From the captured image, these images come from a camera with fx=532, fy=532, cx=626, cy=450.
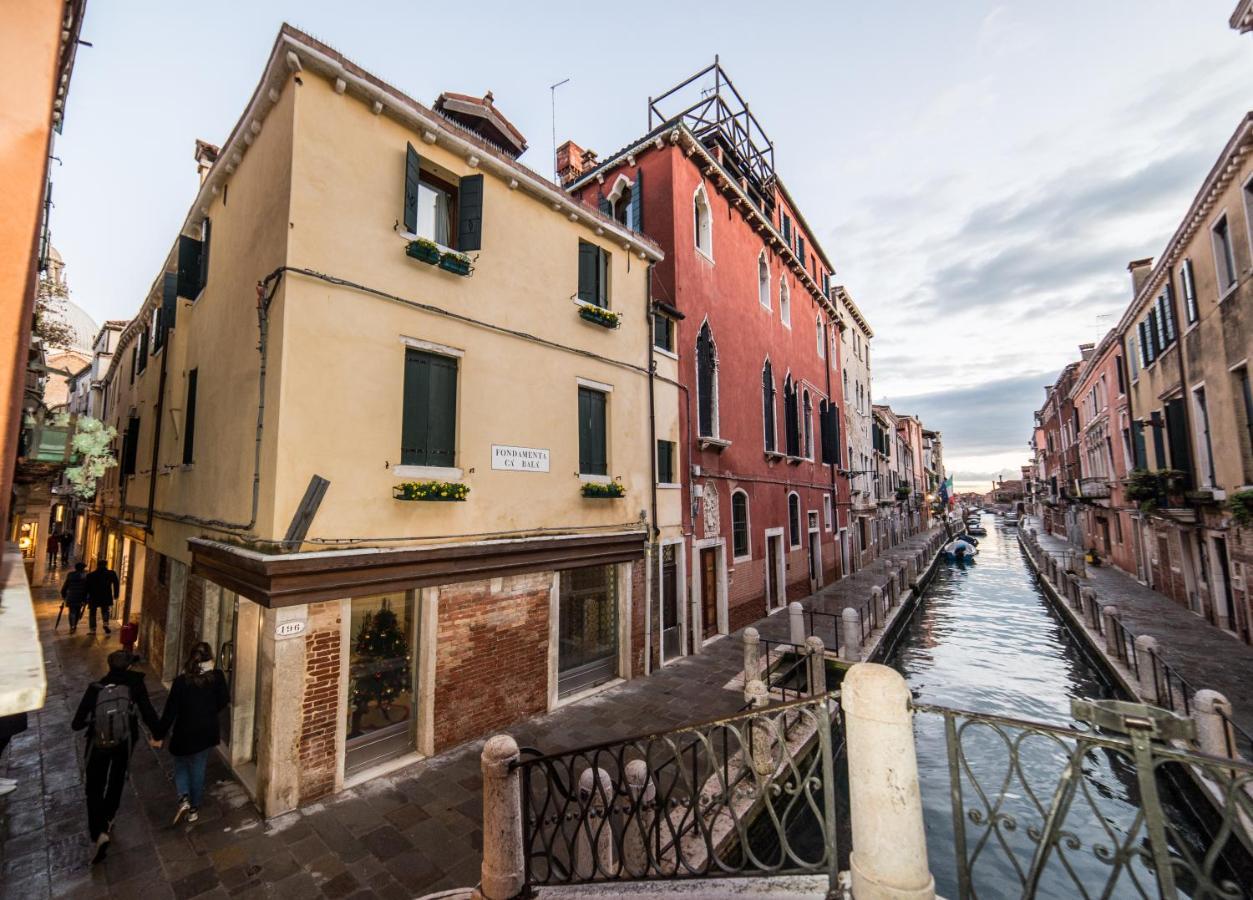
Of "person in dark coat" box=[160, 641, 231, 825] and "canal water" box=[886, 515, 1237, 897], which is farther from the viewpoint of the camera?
"canal water" box=[886, 515, 1237, 897]

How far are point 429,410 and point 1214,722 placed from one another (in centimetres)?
1070

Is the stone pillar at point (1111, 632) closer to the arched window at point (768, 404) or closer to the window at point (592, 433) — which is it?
the arched window at point (768, 404)

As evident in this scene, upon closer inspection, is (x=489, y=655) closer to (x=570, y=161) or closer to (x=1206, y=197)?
(x=570, y=161)

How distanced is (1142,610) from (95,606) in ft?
92.8

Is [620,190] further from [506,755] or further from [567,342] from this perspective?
[506,755]

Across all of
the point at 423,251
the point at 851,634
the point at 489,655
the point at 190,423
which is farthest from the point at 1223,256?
the point at 190,423

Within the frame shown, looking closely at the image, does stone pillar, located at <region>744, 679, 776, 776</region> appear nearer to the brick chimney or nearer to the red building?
the red building

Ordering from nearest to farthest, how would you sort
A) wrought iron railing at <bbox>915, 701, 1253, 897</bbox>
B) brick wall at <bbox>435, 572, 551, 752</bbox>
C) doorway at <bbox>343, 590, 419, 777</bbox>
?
1. wrought iron railing at <bbox>915, 701, 1253, 897</bbox>
2. doorway at <bbox>343, 590, 419, 777</bbox>
3. brick wall at <bbox>435, 572, 551, 752</bbox>

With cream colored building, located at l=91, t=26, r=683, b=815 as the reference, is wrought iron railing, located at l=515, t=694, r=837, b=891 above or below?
below

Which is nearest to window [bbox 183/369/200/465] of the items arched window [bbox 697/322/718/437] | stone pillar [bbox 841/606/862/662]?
arched window [bbox 697/322/718/437]

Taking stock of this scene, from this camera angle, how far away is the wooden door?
13406 mm

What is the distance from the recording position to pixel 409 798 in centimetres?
609

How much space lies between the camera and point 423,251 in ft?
24.1

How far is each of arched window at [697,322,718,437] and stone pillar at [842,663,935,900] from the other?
11181mm
